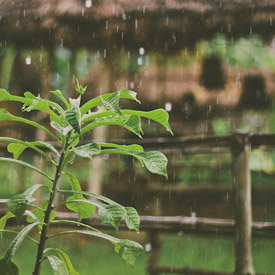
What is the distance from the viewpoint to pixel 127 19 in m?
4.83

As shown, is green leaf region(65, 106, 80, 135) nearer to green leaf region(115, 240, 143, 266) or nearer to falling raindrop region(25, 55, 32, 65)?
green leaf region(115, 240, 143, 266)

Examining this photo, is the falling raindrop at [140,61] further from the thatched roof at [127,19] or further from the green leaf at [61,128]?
the green leaf at [61,128]

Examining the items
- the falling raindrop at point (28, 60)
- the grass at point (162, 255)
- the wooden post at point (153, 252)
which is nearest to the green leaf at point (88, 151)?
the wooden post at point (153, 252)

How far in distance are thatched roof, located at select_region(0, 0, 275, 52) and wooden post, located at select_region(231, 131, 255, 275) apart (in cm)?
236

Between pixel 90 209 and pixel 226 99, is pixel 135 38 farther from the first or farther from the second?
pixel 90 209

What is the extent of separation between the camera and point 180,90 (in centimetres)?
748

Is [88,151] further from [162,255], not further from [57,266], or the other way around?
[162,255]

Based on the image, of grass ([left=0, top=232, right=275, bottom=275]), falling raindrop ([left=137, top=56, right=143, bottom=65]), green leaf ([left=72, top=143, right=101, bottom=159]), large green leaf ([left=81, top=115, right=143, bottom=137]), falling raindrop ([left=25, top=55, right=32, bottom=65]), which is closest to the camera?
green leaf ([left=72, top=143, right=101, bottom=159])

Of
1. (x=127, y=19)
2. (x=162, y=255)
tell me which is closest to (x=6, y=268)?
(x=127, y=19)

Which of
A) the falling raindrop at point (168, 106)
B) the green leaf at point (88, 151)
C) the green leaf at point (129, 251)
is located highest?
the falling raindrop at point (168, 106)

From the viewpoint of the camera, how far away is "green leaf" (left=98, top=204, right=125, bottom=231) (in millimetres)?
977

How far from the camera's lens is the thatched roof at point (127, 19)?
4598 millimetres

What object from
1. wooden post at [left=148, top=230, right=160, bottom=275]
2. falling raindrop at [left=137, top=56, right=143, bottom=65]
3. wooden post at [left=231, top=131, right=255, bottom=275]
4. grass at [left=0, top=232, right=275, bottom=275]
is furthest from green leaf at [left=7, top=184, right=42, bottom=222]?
falling raindrop at [left=137, top=56, right=143, bottom=65]

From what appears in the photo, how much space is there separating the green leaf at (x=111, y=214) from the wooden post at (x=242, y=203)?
1513 millimetres
